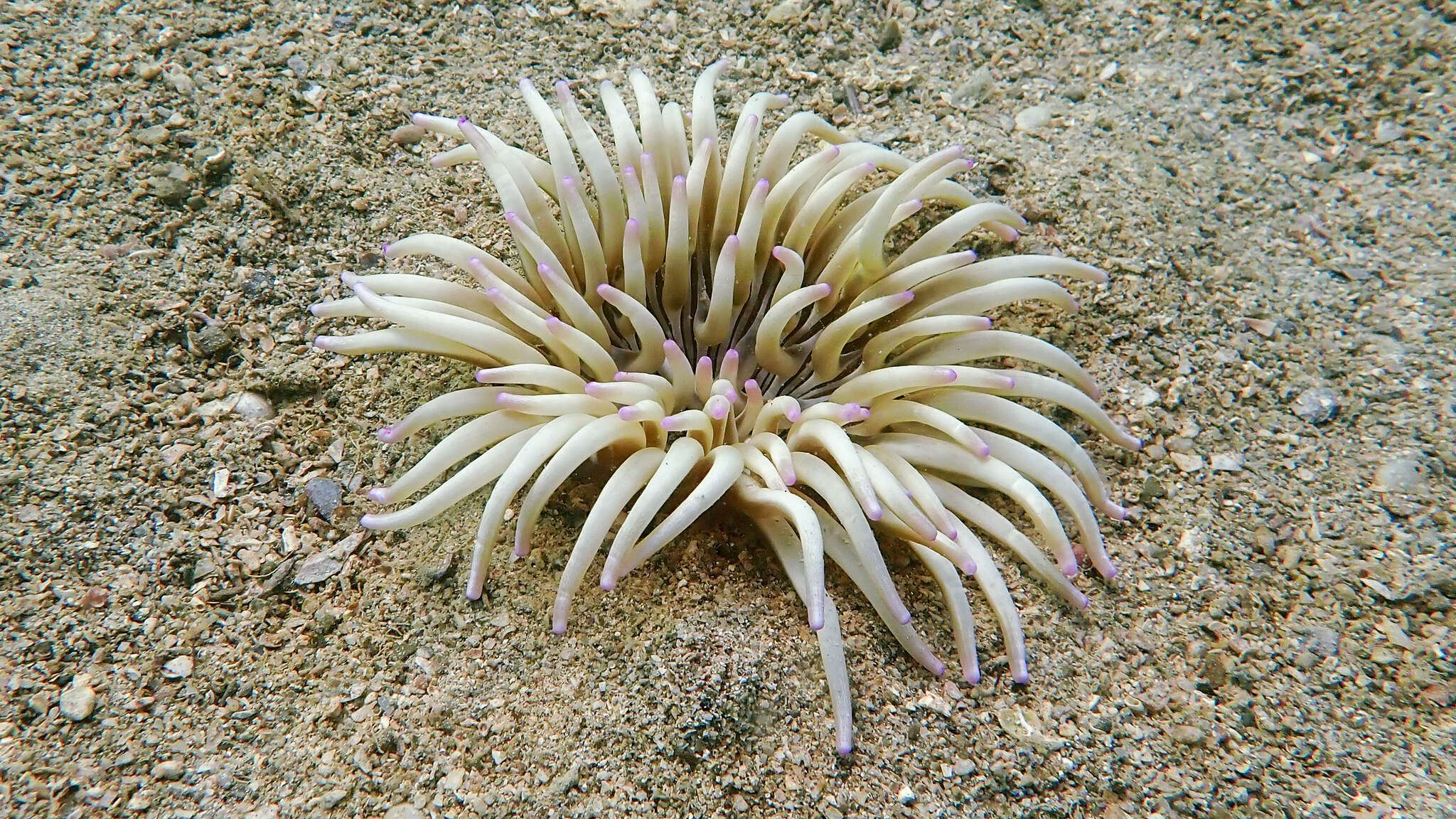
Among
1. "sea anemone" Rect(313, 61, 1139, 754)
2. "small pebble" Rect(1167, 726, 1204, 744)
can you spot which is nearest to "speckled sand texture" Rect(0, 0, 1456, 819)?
"small pebble" Rect(1167, 726, 1204, 744)

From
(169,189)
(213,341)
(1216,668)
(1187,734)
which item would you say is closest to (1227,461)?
(1216,668)

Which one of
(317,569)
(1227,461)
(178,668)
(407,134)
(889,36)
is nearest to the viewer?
(178,668)

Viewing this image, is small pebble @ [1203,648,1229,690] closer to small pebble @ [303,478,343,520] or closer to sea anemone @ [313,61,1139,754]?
sea anemone @ [313,61,1139,754]

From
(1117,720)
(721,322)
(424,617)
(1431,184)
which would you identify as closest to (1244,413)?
(1117,720)

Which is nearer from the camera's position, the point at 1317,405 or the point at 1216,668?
the point at 1216,668

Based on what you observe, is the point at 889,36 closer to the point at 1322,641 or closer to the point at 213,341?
the point at 1322,641

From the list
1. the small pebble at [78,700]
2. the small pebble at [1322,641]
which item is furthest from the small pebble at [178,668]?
the small pebble at [1322,641]

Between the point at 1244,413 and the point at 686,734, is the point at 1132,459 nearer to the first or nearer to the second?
the point at 1244,413
